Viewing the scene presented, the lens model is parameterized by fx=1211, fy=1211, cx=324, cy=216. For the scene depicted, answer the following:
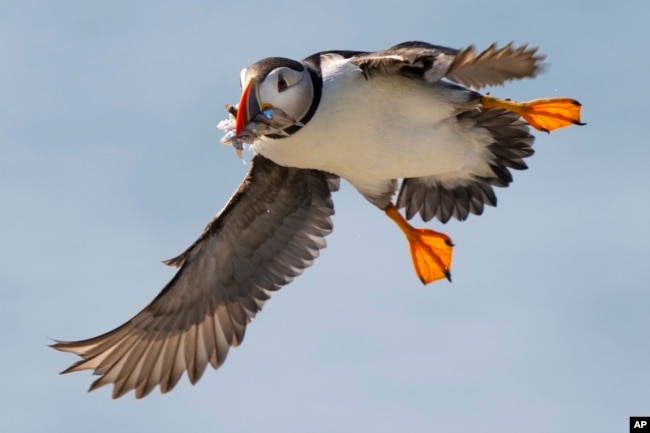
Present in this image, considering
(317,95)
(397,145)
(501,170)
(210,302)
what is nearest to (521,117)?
(501,170)

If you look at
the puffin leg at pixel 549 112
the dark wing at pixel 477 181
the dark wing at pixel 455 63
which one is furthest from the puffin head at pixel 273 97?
the puffin leg at pixel 549 112

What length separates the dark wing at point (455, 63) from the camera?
8352 mm

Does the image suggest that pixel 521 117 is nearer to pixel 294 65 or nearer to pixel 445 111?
pixel 445 111

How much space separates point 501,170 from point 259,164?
207 centimetres

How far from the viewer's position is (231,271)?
10586 mm

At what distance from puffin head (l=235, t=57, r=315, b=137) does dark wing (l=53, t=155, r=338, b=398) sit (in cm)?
147

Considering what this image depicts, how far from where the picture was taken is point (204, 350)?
10.4 metres

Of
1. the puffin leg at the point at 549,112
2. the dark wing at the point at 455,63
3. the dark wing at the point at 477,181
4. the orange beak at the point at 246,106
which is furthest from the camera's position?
the dark wing at the point at 477,181

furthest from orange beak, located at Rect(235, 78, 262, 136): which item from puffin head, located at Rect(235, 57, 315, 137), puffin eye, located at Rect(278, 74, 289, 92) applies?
puffin eye, located at Rect(278, 74, 289, 92)

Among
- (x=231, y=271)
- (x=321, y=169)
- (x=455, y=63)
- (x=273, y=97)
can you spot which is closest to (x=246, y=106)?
(x=273, y=97)

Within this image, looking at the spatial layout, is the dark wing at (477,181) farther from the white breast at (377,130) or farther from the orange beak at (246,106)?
the orange beak at (246,106)

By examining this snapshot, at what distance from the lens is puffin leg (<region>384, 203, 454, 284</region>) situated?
1078 cm

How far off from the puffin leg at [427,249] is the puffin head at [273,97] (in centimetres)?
208

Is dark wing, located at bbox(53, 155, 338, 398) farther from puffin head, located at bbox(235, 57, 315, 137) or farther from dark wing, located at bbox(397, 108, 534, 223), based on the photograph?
puffin head, located at bbox(235, 57, 315, 137)
